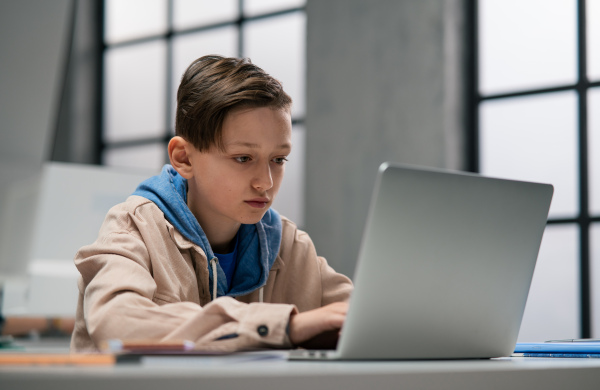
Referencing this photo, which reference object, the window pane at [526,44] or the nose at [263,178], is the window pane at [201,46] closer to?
the window pane at [526,44]

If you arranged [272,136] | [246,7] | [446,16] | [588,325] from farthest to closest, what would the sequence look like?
[246,7], [446,16], [588,325], [272,136]

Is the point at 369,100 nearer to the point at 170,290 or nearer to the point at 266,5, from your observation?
the point at 266,5

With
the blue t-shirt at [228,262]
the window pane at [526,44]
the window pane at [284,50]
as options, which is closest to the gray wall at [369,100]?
the window pane at [526,44]

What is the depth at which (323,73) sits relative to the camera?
11.8ft

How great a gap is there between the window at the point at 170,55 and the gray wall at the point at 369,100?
0.37m

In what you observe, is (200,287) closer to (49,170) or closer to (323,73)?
(49,170)

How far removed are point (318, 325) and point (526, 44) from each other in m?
2.84

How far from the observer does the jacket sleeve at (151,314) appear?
75 centimetres

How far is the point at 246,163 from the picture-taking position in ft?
3.70

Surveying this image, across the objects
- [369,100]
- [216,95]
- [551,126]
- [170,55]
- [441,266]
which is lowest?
[441,266]

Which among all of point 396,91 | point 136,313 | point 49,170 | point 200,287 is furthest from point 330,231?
point 136,313

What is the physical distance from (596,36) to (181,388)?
3039 millimetres

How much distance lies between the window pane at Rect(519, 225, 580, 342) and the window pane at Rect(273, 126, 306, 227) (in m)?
1.30

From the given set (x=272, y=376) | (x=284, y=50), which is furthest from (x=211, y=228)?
(x=284, y=50)
